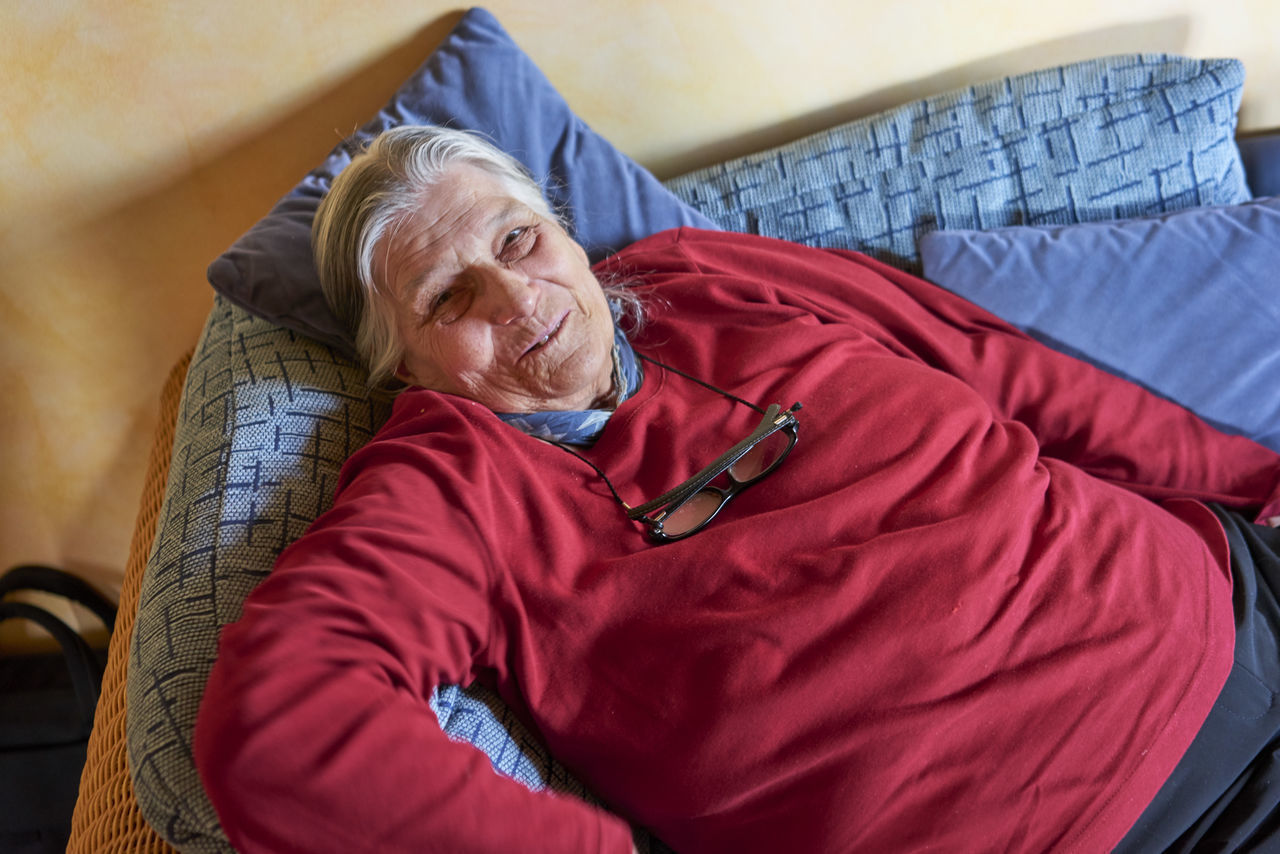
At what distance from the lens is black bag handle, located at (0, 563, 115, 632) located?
1935 millimetres

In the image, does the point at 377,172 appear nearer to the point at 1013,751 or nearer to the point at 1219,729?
the point at 1013,751

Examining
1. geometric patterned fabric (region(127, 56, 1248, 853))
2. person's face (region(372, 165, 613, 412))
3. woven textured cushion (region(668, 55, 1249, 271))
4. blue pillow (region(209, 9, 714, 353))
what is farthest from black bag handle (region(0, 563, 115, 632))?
woven textured cushion (region(668, 55, 1249, 271))

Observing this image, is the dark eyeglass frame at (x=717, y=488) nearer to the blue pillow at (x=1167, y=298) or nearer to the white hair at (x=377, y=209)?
the white hair at (x=377, y=209)

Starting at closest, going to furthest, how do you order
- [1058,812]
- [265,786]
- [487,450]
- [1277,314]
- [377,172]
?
[265,786]
[1058,812]
[487,450]
[377,172]
[1277,314]

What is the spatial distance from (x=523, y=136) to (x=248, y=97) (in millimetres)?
533

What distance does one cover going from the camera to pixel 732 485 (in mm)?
1103

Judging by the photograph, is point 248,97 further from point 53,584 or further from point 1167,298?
point 1167,298

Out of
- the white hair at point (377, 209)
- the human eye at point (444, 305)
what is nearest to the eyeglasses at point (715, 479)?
the human eye at point (444, 305)

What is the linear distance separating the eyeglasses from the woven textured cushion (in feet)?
1.92

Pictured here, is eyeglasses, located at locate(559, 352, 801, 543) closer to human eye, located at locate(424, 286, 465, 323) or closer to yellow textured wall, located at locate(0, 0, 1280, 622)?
human eye, located at locate(424, 286, 465, 323)

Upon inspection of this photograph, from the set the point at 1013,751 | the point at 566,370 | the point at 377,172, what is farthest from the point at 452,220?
the point at 1013,751

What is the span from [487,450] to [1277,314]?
4.10 feet

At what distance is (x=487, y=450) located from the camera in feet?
3.46

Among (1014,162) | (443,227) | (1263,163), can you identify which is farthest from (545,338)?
(1263,163)
